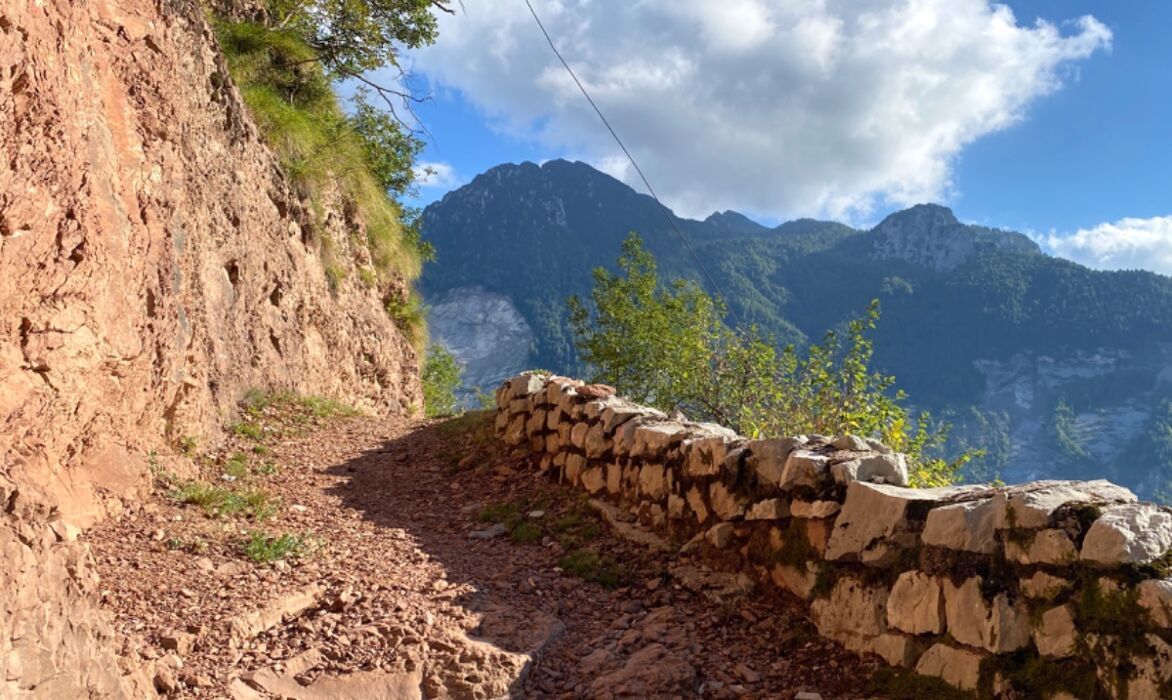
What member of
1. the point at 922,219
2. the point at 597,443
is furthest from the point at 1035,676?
the point at 922,219

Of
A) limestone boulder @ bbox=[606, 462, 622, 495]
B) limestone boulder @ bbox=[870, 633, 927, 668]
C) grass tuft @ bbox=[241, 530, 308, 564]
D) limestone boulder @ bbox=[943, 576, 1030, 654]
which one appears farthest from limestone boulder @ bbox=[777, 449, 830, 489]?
grass tuft @ bbox=[241, 530, 308, 564]

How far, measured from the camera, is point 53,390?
4527 mm

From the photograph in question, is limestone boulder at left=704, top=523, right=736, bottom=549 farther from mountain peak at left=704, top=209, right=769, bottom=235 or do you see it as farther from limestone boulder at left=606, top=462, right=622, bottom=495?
mountain peak at left=704, top=209, right=769, bottom=235

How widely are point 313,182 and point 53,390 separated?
24.3 ft

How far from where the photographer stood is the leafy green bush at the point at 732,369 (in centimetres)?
838

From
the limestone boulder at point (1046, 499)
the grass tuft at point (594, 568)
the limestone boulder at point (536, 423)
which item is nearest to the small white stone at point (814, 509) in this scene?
the limestone boulder at point (1046, 499)

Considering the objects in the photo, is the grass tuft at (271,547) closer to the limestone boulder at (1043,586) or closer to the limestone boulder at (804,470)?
the limestone boulder at (804,470)

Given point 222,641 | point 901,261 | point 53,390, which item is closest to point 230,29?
point 53,390

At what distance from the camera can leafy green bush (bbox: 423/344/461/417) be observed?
75.0 feet

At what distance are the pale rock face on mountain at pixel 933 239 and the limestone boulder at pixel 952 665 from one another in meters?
156

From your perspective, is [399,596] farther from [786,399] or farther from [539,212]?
[539,212]

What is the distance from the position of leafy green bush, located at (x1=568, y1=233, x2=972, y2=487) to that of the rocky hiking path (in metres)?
3.01

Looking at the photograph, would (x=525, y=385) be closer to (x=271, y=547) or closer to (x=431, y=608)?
(x=271, y=547)

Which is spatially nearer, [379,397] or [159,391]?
[159,391]
